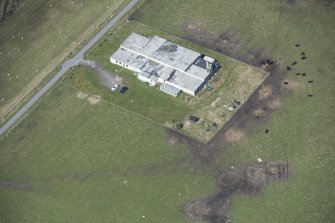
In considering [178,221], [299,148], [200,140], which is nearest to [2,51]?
[200,140]

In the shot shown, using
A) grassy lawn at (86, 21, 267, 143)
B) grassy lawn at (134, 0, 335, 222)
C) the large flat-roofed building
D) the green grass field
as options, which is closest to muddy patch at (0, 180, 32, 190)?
the green grass field

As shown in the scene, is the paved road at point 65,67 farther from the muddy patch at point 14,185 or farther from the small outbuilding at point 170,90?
the small outbuilding at point 170,90

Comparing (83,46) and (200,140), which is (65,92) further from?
(200,140)

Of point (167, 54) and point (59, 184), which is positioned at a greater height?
point (167, 54)

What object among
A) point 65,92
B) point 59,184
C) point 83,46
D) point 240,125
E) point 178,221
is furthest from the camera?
point 83,46

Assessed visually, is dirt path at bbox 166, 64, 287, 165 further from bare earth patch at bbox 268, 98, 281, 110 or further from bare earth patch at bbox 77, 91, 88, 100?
bare earth patch at bbox 77, 91, 88, 100

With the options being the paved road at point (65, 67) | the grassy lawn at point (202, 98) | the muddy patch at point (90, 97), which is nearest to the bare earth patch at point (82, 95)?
the muddy patch at point (90, 97)
